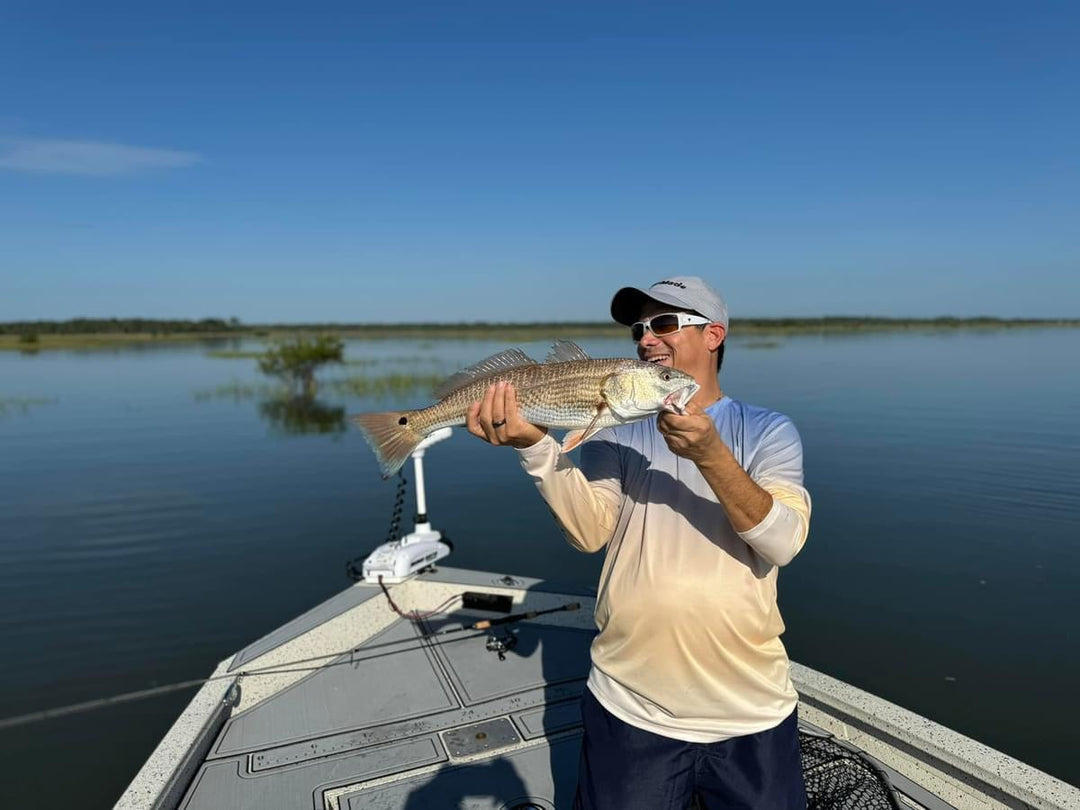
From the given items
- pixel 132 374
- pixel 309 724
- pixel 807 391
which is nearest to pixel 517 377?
pixel 309 724

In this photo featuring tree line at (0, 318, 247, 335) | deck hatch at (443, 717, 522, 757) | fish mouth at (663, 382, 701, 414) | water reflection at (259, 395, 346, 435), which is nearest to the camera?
fish mouth at (663, 382, 701, 414)

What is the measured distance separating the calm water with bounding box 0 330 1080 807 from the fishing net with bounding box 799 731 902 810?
4.16m

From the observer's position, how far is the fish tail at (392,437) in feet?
11.3

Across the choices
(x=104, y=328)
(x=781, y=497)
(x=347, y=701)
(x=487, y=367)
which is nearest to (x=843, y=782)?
(x=781, y=497)

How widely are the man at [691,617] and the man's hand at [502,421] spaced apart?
0.06 ft

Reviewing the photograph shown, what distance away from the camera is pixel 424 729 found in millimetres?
4562

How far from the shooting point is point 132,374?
40906 mm

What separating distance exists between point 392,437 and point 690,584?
1740 mm

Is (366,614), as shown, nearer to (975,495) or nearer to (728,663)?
(728,663)

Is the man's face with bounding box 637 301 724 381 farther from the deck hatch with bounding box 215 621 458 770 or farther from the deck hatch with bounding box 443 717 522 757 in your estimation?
the deck hatch with bounding box 215 621 458 770

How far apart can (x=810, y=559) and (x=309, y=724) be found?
28.7 feet

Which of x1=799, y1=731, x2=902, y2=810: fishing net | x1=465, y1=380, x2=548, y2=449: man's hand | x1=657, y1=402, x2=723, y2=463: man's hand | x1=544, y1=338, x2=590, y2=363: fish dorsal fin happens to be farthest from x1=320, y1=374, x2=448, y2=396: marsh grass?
x1=657, y1=402, x2=723, y2=463: man's hand

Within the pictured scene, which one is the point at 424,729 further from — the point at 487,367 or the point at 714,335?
the point at 714,335

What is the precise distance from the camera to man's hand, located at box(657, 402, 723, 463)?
7.23ft
